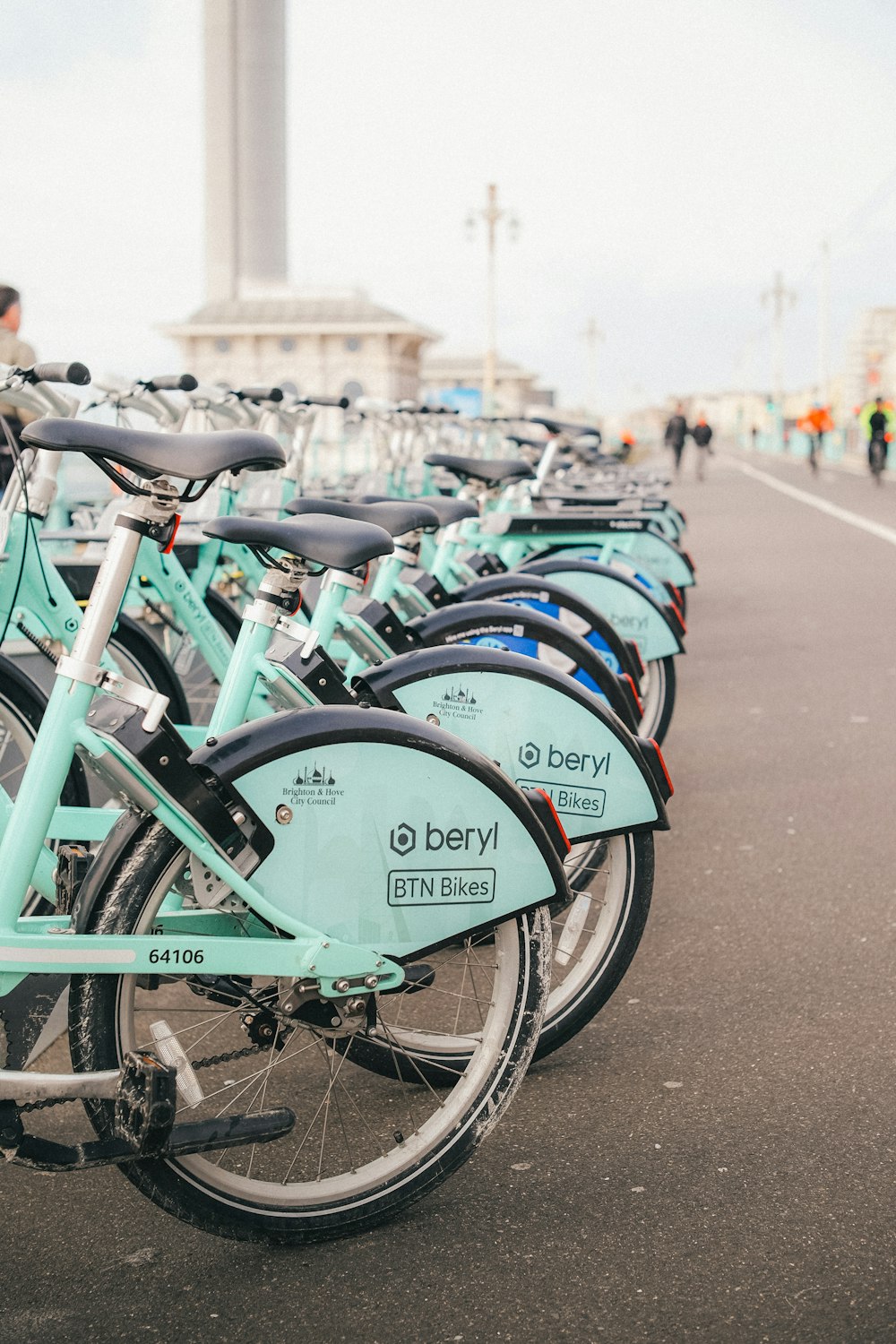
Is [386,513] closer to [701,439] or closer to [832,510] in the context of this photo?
[832,510]

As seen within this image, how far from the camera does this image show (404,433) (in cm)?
1053

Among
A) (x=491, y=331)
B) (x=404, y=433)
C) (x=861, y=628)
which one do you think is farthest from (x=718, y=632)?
(x=491, y=331)

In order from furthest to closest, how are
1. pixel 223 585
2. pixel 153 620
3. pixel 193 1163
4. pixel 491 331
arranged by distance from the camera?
pixel 491 331 < pixel 223 585 < pixel 153 620 < pixel 193 1163

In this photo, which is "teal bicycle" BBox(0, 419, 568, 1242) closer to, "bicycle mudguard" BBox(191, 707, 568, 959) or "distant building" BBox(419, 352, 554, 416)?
"bicycle mudguard" BBox(191, 707, 568, 959)

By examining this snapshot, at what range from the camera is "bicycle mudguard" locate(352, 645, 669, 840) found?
3.24m

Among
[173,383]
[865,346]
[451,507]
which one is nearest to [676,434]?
[173,383]

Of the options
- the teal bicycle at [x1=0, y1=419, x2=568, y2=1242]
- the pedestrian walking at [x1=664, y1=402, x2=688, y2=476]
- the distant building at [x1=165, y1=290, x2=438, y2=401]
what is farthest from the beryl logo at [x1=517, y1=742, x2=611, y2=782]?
the distant building at [x1=165, y1=290, x2=438, y2=401]

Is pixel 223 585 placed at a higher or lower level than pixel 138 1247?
higher

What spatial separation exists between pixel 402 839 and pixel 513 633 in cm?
148

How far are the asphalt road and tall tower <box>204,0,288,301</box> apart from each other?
101 metres

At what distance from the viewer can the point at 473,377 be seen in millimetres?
90562

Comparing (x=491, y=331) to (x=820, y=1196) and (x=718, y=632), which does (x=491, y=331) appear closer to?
(x=718, y=632)

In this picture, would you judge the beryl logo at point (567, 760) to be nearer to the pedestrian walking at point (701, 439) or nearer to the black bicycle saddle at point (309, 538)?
the black bicycle saddle at point (309, 538)

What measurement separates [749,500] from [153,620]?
23025 mm
